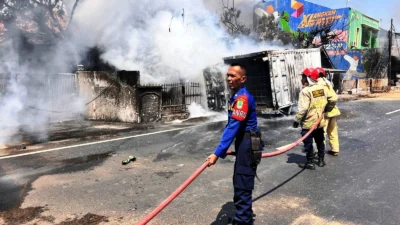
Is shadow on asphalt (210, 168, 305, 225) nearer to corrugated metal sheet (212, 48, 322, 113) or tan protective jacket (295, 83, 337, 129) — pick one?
tan protective jacket (295, 83, 337, 129)

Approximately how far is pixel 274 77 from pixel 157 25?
7136 millimetres

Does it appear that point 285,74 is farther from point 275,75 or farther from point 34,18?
point 34,18

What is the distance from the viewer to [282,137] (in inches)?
314

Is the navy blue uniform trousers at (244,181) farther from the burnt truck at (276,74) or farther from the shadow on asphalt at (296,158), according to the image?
the burnt truck at (276,74)

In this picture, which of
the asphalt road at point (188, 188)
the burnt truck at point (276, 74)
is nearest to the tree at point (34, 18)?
the burnt truck at point (276, 74)

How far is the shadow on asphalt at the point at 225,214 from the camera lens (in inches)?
136

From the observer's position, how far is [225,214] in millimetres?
3625

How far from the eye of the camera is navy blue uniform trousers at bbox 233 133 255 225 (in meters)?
3.08

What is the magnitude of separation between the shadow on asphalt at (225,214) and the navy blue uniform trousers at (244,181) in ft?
1.18

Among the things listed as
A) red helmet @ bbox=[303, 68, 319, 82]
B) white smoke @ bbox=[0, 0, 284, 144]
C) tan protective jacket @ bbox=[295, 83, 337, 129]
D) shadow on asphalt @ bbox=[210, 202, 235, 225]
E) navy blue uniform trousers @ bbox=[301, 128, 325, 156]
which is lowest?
shadow on asphalt @ bbox=[210, 202, 235, 225]

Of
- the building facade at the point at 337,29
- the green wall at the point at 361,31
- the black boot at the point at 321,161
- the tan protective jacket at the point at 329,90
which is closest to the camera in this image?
the black boot at the point at 321,161

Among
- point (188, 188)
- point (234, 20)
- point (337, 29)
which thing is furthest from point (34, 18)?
point (337, 29)

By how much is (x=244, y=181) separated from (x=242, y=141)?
393mm

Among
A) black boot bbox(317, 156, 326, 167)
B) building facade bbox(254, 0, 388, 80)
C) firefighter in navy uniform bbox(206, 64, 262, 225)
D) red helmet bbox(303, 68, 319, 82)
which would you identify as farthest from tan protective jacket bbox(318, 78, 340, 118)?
building facade bbox(254, 0, 388, 80)
